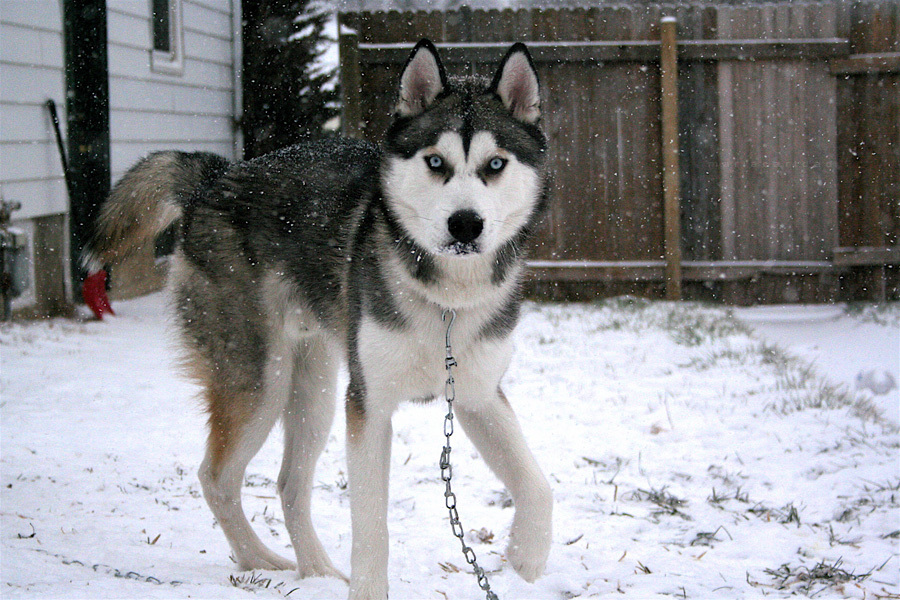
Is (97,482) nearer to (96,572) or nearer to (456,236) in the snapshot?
(96,572)

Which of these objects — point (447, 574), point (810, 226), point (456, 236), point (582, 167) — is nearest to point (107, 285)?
point (582, 167)

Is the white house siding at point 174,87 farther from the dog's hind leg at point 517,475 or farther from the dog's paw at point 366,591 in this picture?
the dog's paw at point 366,591

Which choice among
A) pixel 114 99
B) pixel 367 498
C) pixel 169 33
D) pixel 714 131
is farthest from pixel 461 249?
pixel 169 33

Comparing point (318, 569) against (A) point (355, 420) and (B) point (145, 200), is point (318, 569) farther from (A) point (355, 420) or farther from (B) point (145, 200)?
(B) point (145, 200)

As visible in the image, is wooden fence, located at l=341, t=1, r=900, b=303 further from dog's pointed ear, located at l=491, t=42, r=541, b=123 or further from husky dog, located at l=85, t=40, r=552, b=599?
dog's pointed ear, located at l=491, t=42, r=541, b=123

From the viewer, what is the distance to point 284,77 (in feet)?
28.8

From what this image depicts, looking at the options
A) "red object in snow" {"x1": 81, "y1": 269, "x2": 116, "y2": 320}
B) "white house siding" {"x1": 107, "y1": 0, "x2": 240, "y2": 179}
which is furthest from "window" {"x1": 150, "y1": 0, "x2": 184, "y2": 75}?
"red object in snow" {"x1": 81, "y1": 269, "x2": 116, "y2": 320}

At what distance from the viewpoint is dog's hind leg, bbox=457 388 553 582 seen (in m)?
2.61

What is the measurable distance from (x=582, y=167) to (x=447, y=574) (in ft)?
16.6

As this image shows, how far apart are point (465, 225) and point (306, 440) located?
1.39m

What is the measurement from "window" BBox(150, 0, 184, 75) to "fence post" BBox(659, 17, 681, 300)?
4.75 m

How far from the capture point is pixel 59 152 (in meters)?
6.61

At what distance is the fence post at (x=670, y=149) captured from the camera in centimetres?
706

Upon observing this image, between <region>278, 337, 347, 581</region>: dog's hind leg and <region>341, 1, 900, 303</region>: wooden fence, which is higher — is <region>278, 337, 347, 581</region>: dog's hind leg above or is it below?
below
